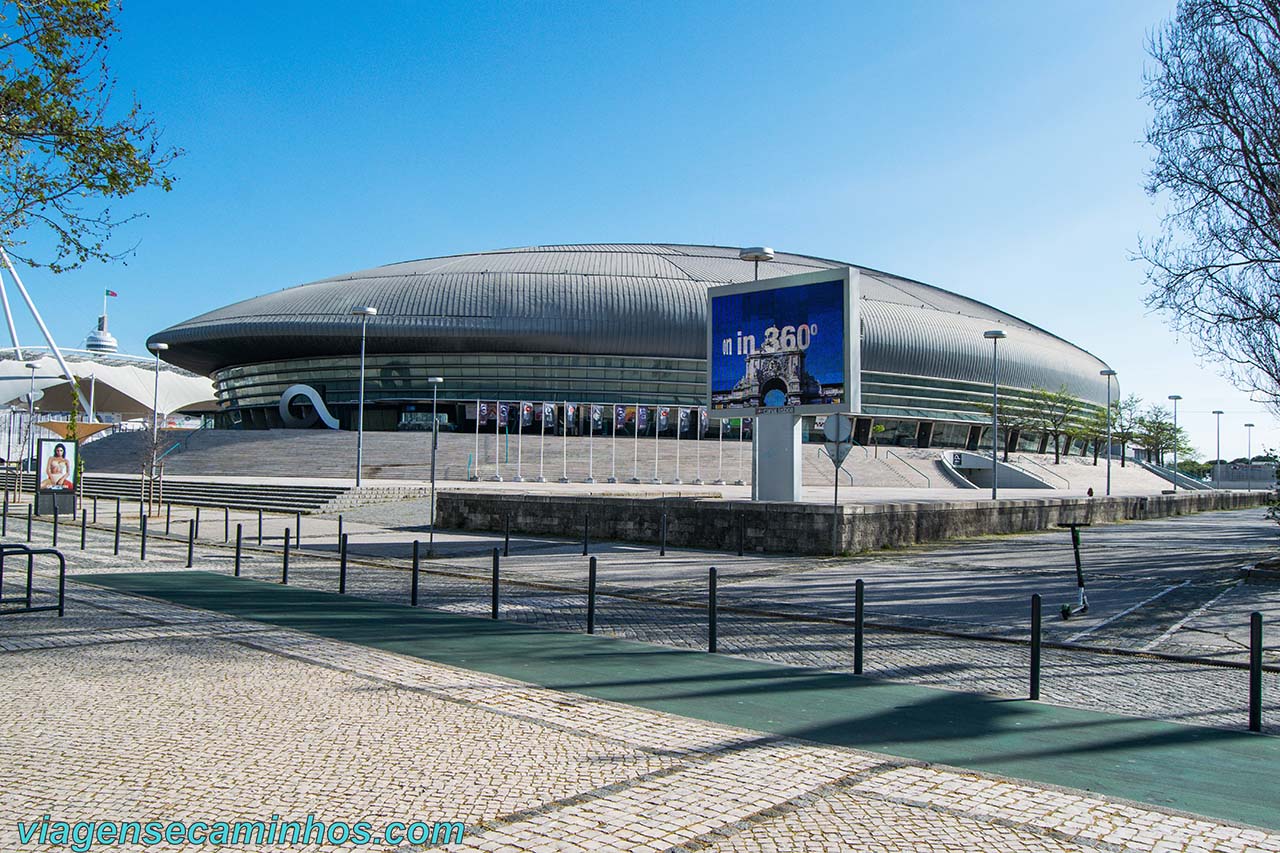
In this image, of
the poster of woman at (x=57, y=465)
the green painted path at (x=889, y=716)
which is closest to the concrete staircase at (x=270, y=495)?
the poster of woman at (x=57, y=465)

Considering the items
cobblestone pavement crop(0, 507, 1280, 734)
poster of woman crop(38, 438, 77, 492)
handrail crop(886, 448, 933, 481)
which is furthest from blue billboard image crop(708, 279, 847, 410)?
handrail crop(886, 448, 933, 481)

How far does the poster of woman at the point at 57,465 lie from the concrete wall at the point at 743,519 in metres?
10.7

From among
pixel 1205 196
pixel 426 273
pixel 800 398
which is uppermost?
pixel 426 273

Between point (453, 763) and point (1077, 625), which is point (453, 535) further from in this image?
point (453, 763)

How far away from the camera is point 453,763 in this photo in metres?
5.73

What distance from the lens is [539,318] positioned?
71750 millimetres

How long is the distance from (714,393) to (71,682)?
64.5 ft

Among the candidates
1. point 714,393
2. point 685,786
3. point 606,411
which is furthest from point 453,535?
point 606,411

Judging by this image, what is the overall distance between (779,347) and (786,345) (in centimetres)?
21

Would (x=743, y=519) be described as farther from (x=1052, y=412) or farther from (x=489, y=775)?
(x=1052, y=412)

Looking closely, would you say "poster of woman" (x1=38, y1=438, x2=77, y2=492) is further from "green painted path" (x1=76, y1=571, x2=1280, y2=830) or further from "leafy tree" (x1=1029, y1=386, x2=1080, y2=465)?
"leafy tree" (x1=1029, y1=386, x2=1080, y2=465)

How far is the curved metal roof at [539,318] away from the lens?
2813 inches

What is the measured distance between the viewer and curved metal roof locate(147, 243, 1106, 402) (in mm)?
71438

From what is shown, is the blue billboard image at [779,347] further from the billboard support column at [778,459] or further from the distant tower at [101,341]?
the distant tower at [101,341]
